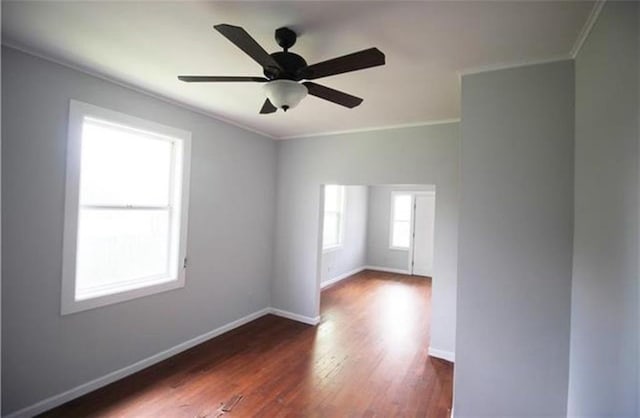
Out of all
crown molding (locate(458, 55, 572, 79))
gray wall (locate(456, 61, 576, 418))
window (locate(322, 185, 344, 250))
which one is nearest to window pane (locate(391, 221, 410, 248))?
window (locate(322, 185, 344, 250))

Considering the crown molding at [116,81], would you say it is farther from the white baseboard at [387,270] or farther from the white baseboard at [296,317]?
the white baseboard at [387,270]

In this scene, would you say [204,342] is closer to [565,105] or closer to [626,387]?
[626,387]

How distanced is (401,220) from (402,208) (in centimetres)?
32

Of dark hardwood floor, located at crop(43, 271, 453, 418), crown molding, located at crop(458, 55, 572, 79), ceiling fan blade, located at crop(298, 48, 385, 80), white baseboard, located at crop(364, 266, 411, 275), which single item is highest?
crown molding, located at crop(458, 55, 572, 79)

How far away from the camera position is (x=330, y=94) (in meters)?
1.91

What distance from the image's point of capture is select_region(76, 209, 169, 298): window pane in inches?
100

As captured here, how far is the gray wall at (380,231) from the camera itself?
25.6 ft

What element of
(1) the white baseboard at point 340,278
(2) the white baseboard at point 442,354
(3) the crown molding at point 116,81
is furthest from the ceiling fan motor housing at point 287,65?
(1) the white baseboard at point 340,278

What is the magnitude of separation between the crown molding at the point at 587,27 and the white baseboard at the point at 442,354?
2.96m

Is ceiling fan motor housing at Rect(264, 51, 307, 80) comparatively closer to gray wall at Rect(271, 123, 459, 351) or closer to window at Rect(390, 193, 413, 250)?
gray wall at Rect(271, 123, 459, 351)

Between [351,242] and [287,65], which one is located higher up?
[287,65]

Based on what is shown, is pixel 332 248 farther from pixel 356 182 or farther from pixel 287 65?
pixel 287 65

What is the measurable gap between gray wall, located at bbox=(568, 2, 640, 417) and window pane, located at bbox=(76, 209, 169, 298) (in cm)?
344

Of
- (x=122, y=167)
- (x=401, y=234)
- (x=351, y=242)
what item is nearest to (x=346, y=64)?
(x=122, y=167)
